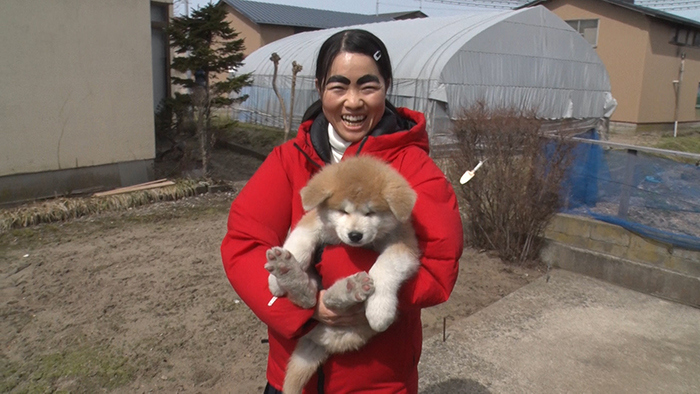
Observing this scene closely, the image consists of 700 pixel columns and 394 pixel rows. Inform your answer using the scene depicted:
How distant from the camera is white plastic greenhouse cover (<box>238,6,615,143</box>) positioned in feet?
50.5

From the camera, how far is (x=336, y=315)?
1933 millimetres

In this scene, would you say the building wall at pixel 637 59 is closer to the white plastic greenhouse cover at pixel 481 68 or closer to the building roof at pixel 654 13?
the building roof at pixel 654 13

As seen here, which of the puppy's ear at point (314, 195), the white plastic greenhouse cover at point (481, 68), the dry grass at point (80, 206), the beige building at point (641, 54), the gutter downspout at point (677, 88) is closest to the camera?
the puppy's ear at point (314, 195)

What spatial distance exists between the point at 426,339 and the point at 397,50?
46.7 ft

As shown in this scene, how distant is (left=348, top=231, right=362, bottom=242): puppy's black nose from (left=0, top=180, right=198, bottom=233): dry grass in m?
7.89

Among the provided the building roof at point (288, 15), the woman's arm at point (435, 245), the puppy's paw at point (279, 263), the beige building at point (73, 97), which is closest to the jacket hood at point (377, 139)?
the woman's arm at point (435, 245)

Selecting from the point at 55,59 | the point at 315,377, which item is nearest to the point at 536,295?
the point at 315,377

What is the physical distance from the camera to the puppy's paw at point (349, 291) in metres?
1.81

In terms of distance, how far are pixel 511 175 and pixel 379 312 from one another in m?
5.23

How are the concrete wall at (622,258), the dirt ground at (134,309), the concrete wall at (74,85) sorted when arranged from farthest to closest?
1. the concrete wall at (74,85)
2. the concrete wall at (622,258)
3. the dirt ground at (134,309)

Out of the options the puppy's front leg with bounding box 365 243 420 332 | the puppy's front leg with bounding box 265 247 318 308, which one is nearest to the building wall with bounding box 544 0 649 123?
the puppy's front leg with bounding box 365 243 420 332

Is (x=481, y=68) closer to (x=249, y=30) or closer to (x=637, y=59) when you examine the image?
(x=637, y=59)

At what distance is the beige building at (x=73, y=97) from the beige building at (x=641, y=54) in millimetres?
20980

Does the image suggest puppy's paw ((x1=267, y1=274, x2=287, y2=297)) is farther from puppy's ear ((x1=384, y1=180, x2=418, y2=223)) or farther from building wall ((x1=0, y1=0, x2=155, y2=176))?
building wall ((x1=0, y1=0, x2=155, y2=176))
